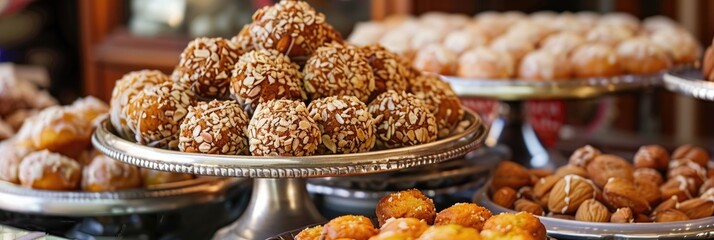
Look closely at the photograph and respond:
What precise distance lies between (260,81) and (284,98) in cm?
5

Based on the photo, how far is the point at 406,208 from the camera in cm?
129

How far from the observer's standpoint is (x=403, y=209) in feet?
4.25

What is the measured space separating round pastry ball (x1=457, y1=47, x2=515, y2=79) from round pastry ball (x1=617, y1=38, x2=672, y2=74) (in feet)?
0.92

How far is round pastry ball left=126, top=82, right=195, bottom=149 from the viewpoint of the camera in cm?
148

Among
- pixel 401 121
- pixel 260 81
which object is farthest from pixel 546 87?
pixel 260 81

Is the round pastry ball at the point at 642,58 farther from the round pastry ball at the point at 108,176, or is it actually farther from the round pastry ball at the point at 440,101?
the round pastry ball at the point at 108,176

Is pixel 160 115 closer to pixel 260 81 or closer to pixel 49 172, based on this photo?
pixel 260 81

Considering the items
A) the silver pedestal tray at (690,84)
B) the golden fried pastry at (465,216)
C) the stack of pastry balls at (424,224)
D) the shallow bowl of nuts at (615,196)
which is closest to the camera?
the stack of pastry balls at (424,224)

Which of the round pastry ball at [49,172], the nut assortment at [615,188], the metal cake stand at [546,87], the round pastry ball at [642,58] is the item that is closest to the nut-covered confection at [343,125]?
the nut assortment at [615,188]

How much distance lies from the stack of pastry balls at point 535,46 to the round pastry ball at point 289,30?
0.70 m

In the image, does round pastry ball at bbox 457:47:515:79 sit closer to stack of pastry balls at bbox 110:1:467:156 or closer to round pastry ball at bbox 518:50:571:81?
round pastry ball at bbox 518:50:571:81

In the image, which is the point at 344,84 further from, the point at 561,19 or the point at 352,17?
the point at 352,17

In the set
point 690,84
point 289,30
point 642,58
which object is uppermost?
point 289,30

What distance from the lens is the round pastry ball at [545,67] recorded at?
225 cm
